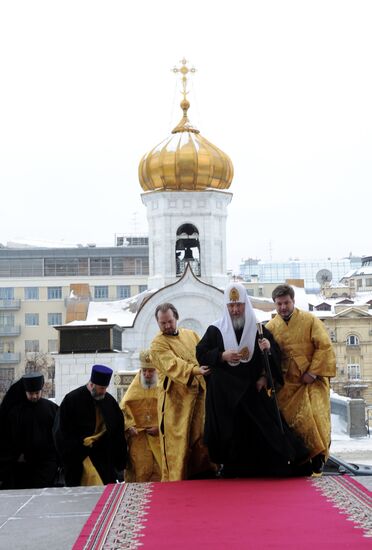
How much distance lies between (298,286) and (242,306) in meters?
25.9

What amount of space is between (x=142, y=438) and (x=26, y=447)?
97 centimetres

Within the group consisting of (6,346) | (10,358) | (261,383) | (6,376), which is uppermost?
(261,383)

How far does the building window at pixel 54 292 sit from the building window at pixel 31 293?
0.79m

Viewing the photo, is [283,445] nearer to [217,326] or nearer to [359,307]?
[217,326]

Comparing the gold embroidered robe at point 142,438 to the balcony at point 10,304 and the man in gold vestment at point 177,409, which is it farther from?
the balcony at point 10,304

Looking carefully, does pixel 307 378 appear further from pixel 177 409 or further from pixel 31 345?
pixel 31 345

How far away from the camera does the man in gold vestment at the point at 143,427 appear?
736cm

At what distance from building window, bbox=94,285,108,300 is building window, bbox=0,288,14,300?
16.7ft

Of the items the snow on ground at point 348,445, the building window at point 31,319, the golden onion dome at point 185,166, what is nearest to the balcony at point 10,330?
the building window at point 31,319

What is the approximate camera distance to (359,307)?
154ft

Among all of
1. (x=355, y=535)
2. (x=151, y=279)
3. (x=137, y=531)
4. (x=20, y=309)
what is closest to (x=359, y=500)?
(x=355, y=535)

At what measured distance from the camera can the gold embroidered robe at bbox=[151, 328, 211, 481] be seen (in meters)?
6.68

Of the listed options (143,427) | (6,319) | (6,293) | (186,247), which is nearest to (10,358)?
(6,319)

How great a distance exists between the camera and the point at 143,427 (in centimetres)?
744
